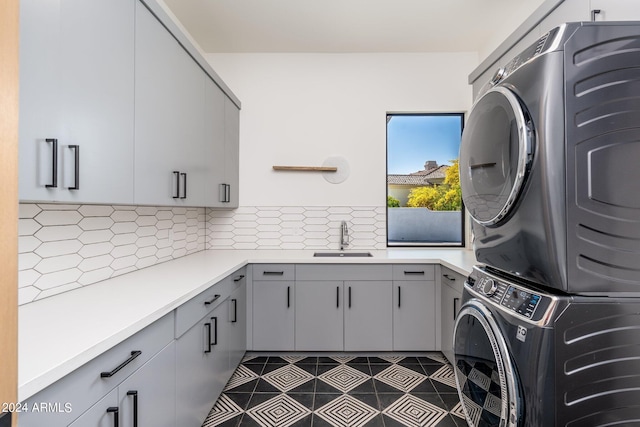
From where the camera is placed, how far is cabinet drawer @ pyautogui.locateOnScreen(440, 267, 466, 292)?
87.8 inches

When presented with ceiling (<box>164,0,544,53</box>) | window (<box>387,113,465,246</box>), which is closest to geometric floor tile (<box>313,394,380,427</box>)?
window (<box>387,113,465,246</box>)

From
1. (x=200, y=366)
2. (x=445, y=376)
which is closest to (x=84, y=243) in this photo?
(x=200, y=366)

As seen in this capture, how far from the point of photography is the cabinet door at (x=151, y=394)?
1092mm

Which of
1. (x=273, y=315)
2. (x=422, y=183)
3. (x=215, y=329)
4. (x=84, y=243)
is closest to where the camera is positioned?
(x=84, y=243)

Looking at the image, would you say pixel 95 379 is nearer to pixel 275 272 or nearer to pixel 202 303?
pixel 202 303

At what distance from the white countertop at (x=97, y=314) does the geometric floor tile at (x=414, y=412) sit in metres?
0.89

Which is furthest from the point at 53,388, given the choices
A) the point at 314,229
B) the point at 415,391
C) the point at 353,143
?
the point at 353,143

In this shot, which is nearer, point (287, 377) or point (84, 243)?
point (84, 243)

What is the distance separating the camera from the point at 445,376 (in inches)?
93.7

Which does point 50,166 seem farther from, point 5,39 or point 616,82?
point 616,82

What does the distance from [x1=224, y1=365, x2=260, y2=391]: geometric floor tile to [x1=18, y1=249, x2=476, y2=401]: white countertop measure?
2.75 feet

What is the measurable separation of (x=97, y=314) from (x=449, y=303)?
2.23 m

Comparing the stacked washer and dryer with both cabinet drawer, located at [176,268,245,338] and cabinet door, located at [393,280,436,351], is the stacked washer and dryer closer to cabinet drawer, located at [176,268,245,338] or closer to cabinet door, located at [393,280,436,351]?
cabinet drawer, located at [176,268,245,338]

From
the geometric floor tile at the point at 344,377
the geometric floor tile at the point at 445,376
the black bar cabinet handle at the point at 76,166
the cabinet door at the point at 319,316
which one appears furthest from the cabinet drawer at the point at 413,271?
the black bar cabinet handle at the point at 76,166
